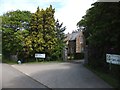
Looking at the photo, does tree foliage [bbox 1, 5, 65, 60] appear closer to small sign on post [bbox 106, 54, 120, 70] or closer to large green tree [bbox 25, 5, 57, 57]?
large green tree [bbox 25, 5, 57, 57]

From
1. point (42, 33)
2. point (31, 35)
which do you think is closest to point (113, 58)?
point (42, 33)

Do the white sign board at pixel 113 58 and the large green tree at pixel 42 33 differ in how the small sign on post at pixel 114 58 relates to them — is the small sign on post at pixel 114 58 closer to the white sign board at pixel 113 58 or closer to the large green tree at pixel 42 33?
the white sign board at pixel 113 58

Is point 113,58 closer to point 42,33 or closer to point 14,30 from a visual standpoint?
point 42,33

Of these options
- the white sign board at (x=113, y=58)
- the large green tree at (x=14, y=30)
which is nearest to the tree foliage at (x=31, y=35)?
the large green tree at (x=14, y=30)

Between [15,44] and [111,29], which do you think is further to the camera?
[15,44]

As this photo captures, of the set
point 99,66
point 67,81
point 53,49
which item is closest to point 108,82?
point 67,81

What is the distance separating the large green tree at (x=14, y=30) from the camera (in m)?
46.4

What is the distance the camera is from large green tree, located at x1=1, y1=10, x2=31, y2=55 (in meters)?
46.4

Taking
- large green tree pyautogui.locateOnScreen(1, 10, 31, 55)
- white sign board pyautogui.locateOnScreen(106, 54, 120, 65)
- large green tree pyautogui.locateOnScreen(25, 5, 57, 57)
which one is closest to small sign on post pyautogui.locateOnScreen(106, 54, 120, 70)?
white sign board pyautogui.locateOnScreen(106, 54, 120, 65)

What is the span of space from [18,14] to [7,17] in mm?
1786

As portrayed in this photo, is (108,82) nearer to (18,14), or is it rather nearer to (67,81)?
(67,81)

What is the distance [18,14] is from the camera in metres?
49.3

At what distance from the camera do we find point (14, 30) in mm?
48094

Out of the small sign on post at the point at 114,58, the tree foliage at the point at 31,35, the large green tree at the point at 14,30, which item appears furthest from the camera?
the large green tree at the point at 14,30
